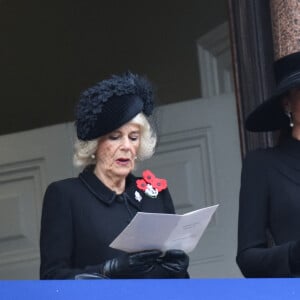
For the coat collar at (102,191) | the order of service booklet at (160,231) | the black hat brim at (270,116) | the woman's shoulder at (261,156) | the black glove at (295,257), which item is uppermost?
the black hat brim at (270,116)

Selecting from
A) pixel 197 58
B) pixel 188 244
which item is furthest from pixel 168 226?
pixel 197 58

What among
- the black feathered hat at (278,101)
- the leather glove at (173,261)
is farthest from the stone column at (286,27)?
the leather glove at (173,261)

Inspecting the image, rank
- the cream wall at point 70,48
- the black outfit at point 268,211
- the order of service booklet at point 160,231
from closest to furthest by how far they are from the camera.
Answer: the order of service booklet at point 160,231 < the black outfit at point 268,211 < the cream wall at point 70,48

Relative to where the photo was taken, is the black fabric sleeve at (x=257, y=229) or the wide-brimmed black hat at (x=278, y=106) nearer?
the black fabric sleeve at (x=257, y=229)

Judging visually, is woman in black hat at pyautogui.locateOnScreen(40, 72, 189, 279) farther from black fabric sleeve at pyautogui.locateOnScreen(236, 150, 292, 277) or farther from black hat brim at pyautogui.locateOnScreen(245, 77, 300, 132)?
black hat brim at pyautogui.locateOnScreen(245, 77, 300, 132)

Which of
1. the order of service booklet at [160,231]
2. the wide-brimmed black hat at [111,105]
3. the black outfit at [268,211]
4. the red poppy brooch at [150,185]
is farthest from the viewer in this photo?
the red poppy brooch at [150,185]

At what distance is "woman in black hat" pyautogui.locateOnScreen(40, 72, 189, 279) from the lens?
13.8ft

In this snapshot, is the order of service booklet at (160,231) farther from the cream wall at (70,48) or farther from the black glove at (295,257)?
the cream wall at (70,48)

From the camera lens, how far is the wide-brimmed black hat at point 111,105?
4285 millimetres

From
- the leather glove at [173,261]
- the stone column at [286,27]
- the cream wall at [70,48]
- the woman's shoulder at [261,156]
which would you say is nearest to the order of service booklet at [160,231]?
the leather glove at [173,261]

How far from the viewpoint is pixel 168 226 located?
3984 millimetres

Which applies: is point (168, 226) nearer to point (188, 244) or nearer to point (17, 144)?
point (188, 244)

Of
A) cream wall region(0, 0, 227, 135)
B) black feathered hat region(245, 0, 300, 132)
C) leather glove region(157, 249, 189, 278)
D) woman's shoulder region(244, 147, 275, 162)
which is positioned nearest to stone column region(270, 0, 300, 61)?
black feathered hat region(245, 0, 300, 132)

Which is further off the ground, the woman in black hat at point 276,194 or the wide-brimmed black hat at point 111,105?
the wide-brimmed black hat at point 111,105
